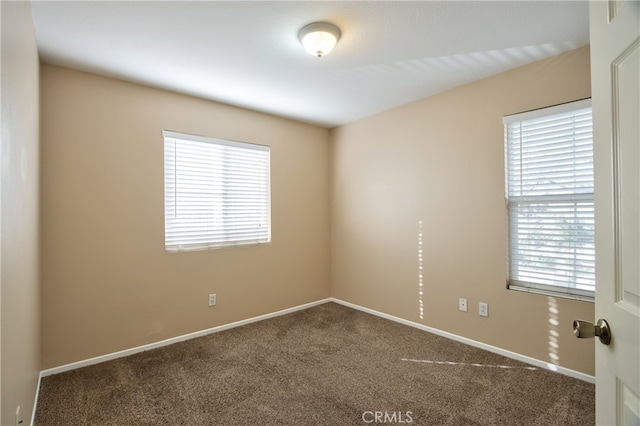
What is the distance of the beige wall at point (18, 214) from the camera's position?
4.15 ft

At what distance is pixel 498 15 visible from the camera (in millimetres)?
2037

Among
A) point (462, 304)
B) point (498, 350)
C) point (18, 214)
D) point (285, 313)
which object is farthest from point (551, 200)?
point (18, 214)

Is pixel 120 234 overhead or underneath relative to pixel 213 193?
underneath

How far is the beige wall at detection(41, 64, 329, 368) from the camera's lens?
2.60 meters

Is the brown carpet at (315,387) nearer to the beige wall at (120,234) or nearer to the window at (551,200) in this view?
the beige wall at (120,234)

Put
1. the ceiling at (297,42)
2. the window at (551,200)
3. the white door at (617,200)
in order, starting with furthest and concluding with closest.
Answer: the window at (551,200) < the ceiling at (297,42) < the white door at (617,200)

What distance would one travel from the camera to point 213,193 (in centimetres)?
353

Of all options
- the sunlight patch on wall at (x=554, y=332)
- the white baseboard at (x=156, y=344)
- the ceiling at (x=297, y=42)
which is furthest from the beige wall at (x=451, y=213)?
the white baseboard at (x=156, y=344)

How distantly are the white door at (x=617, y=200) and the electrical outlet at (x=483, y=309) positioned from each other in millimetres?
2215

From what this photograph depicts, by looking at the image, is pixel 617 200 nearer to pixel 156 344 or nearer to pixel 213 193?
pixel 213 193

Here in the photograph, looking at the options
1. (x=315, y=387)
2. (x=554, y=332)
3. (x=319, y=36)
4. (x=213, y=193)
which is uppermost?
(x=319, y=36)

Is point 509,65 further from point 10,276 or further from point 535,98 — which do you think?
point 10,276

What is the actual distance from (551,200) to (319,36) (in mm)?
2210

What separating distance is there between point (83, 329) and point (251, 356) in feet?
4.68
